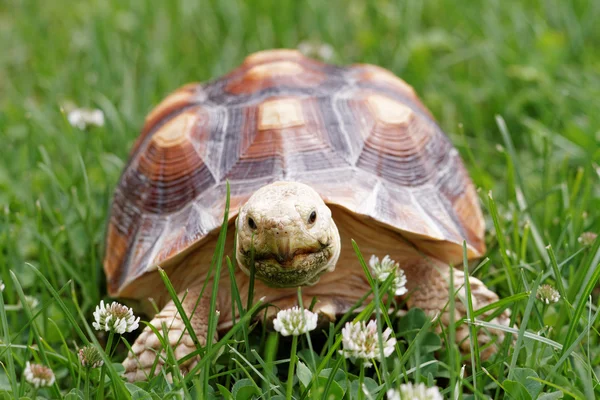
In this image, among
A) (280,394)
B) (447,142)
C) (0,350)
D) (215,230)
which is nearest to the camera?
(280,394)

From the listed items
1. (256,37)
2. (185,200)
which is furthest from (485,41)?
(185,200)

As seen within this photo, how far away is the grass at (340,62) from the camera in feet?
6.33

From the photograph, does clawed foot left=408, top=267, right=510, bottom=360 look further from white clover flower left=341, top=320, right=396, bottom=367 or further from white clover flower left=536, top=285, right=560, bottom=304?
white clover flower left=341, top=320, right=396, bottom=367

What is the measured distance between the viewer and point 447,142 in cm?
290

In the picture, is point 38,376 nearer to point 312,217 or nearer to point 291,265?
point 291,265

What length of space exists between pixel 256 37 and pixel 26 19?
191cm

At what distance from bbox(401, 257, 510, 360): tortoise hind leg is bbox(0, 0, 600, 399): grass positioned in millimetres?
90

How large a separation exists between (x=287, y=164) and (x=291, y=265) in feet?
1.63

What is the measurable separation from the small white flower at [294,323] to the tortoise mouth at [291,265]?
7.7 inches

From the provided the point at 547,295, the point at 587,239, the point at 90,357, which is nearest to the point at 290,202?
the point at 90,357

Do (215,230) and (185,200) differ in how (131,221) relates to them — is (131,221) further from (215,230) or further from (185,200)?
(215,230)

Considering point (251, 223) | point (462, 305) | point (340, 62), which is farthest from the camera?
point (340, 62)

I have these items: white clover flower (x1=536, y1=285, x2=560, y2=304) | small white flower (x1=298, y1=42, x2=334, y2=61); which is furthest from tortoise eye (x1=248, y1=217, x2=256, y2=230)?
small white flower (x1=298, y1=42, x2=334, y2=61)

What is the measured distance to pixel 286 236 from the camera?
1914 mm
